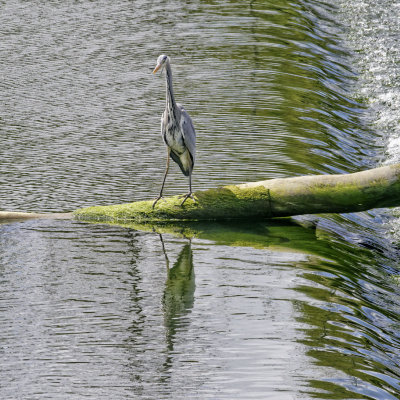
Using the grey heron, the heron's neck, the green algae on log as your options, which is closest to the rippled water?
the green algae on log

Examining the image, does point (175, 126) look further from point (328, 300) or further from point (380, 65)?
point (380, 65)

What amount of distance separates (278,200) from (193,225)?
3.31ft

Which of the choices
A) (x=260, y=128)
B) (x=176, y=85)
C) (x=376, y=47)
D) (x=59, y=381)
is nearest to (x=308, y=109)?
(x=260, y=128)

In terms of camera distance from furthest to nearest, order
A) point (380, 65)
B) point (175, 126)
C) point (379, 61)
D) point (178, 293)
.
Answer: point (379, 61) → point (380, 65) → point (175, 126) → point (178, 293)

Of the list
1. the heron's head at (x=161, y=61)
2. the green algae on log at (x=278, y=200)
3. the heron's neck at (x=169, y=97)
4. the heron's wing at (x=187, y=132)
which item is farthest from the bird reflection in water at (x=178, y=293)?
the heron's head at (x=161, y=61)

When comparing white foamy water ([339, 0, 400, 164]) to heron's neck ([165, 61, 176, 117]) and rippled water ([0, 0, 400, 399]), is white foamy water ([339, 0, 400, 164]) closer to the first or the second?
rippled water ([0, 0, 400, 399])

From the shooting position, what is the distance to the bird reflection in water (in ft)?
Result: 22.0

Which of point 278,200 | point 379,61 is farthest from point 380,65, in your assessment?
point 278,200

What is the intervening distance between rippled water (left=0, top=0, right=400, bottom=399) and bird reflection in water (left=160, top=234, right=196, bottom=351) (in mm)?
23

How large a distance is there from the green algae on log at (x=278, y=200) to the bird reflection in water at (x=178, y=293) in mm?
545

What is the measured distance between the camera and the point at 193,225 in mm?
9086

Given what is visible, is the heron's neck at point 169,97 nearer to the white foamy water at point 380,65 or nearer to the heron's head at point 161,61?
the heron's head at point 161,61

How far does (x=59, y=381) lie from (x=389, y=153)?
28.5ft

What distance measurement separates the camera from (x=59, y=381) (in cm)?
574
